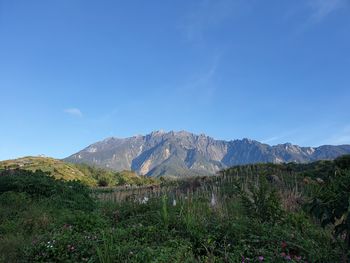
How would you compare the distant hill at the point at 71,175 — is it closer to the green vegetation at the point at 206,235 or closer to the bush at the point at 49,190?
the bush at the point at 49,190

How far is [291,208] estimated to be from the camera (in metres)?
9.18

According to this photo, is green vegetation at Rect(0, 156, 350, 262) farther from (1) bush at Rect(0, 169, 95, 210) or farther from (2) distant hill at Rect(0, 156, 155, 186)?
(2) distant hill at Rect(0, 156, 155, 186)

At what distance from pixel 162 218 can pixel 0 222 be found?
14.6ft

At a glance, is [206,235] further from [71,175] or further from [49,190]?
[71,175]

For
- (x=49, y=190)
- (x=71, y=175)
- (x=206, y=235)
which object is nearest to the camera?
(x=206, y=235)

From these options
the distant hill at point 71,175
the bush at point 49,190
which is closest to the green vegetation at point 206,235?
the bush at point 49,190

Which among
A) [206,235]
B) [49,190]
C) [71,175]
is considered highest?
[71,175]

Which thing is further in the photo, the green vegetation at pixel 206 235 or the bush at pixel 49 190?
the bush at pixel 49 190

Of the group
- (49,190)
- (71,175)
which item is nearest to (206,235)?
(49,190)

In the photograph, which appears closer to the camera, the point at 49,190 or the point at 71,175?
the point at 49,190

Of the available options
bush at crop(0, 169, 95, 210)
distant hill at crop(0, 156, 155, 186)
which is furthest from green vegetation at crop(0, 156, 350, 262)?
distant hill at crop(0, 156, 155, 186)

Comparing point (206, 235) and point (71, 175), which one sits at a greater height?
point (71, 175)

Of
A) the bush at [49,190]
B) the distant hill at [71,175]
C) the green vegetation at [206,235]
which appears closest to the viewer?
the green vegetation at [206,235]

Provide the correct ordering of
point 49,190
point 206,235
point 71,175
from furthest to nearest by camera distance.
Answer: point 71,175, point 49,190, point 206,235
